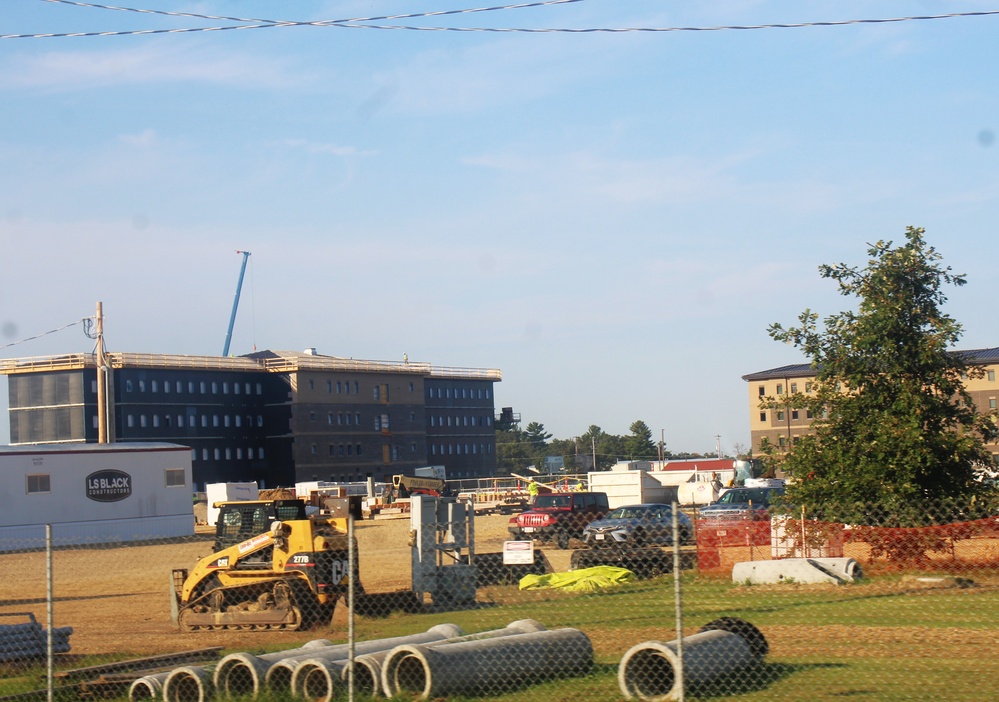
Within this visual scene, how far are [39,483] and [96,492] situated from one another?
2395mm

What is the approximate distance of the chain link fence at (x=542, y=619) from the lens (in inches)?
413

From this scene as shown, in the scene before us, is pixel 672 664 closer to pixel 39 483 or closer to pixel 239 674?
pixel 239 674

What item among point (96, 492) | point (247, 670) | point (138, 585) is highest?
point (96, 492)

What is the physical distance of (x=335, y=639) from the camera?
53.5 feet

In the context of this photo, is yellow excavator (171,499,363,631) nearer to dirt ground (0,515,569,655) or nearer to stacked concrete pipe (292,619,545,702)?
dirt ground (0,515,569,655)

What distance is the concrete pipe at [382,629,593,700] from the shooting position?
10266 mm

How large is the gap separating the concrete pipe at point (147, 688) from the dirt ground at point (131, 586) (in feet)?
15.4

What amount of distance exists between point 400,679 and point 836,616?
8047mm

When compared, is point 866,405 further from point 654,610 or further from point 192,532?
point 192,532

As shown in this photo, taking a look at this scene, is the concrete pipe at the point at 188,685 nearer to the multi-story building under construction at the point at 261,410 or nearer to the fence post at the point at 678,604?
the fence post at the point at 678,604

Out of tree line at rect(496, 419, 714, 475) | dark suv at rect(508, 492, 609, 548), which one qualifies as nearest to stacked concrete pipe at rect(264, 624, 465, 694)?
dark suv at rect(508, 492, 609, 548)

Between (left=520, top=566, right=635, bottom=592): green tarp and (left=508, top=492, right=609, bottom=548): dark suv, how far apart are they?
1132 centimetres

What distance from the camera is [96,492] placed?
4419 centimetres

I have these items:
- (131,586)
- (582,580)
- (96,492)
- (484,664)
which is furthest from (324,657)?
(96,492)
